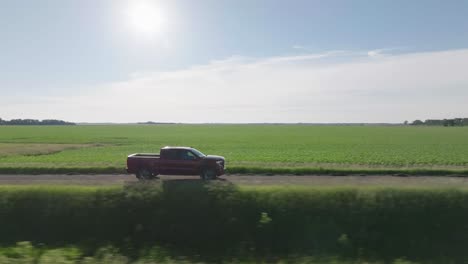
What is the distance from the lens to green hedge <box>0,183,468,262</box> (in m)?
9.07

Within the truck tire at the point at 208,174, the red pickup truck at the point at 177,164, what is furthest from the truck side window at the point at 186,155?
the truck tire at the point at 208,174

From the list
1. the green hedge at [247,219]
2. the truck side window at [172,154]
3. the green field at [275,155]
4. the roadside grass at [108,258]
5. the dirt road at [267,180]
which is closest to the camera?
the roadside grass at [108,258]

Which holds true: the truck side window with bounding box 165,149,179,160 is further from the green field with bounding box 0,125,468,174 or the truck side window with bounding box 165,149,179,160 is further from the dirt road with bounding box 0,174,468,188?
the green field with bounding box 0,125,468,174

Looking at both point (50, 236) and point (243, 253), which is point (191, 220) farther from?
point (50, 236)

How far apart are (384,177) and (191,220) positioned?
1560cm

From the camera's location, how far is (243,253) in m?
8.84

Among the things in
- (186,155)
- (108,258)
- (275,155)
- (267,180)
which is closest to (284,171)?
(267,180)

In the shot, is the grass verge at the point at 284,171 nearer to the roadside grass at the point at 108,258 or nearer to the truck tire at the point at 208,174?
the truck tire at the point at 208,174

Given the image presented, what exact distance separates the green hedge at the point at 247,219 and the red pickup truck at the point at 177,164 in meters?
10.0

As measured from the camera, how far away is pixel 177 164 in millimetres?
20281

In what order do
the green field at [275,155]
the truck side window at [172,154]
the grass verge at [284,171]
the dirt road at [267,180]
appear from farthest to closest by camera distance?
the green field at [275,155], the grass verge at [284,171], the truck side window at [172,154], the dirt road at [267,180]

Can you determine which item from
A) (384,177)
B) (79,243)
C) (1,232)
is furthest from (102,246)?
(384,177)

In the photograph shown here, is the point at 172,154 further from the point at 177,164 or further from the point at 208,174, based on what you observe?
the point at 208,174

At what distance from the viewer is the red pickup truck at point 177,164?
20.2m
